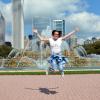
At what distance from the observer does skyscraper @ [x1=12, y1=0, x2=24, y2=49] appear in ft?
232

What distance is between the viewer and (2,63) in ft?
134

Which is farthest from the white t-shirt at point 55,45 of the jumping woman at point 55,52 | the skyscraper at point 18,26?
the skyscraper at point 18,26

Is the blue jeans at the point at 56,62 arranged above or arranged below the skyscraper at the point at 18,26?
below

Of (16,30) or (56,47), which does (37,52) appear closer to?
(16,30)

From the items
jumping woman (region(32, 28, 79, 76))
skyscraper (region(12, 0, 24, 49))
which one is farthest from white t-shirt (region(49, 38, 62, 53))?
skyscraper (region(12, 0, 24, 49))

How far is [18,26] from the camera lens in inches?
2808

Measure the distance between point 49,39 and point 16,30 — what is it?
61.2 m

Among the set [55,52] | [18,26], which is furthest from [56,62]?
[18,26]

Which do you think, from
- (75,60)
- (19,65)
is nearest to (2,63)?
(19,65)

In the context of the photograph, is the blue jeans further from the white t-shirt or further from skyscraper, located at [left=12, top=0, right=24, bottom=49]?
skyscraper, located at [left=12, top=0, right=24, bottom=49]

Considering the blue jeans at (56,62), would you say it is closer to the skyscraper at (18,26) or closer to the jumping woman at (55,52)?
the jumping woman at (55,52)

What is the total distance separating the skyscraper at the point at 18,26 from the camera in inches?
2786

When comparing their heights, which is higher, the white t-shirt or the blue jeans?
the white t-shirt

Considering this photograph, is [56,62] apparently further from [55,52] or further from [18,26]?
[18,26]
